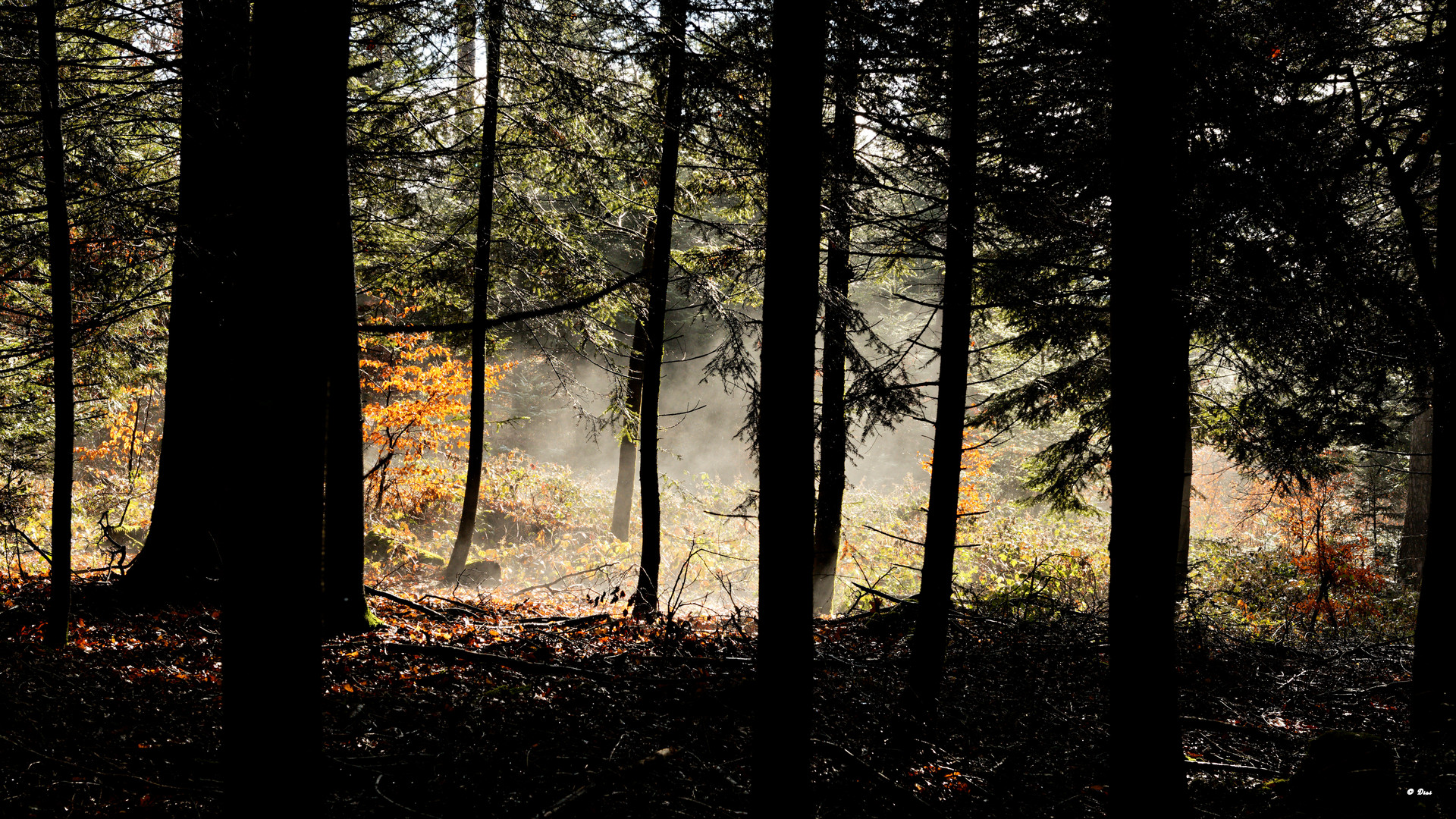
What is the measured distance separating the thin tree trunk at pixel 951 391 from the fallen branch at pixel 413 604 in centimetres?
514

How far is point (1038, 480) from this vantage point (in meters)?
11.3

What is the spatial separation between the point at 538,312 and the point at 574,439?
22103 mm

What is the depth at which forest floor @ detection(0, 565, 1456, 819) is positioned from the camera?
4246 millimetres

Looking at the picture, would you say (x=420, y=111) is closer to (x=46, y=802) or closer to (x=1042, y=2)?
(x=1042, y=2)

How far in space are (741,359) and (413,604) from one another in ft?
15.7

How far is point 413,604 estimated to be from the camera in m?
8.45

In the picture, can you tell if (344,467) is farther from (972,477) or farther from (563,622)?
(972,477)

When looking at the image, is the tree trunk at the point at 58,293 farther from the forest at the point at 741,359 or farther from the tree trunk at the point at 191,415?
the tree trunk at the point at 191,415

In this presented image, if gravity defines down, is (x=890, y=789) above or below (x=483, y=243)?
below

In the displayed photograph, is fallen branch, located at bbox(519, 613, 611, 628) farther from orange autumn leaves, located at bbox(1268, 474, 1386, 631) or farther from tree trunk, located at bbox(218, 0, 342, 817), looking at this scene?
orange autumn leaves, located at bbox(1268, 474, 1386, 631)

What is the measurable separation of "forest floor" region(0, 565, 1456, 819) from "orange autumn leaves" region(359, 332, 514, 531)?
7736 millimetres

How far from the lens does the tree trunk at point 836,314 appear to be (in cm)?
547

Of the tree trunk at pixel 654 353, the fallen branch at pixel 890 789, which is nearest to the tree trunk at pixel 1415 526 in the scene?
the tree trunk at pixel 654 353

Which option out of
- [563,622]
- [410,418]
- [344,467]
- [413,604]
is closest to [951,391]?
[563,622]
